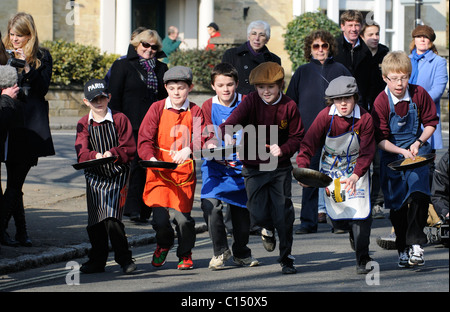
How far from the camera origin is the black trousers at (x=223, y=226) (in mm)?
7742

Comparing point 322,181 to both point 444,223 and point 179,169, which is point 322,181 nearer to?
point 179,169

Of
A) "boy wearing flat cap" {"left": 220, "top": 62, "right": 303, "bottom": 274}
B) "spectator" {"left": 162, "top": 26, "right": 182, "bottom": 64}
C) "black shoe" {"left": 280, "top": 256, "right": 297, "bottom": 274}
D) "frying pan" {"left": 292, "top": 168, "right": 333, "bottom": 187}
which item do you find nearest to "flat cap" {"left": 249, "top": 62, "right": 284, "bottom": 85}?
"boy wearing flat cap" {"left": 220, "top": 62, "right": 303, "bottom": 274}

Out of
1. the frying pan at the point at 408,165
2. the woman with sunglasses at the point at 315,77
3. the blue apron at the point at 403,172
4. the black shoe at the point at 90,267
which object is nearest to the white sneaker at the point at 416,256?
the blue apron at the point at 403,172

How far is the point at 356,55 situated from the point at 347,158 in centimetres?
350

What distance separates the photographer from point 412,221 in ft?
25.2

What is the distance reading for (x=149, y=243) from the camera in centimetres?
919

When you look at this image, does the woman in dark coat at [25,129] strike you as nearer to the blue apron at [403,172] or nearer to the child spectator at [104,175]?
the child spectator at [104,175]

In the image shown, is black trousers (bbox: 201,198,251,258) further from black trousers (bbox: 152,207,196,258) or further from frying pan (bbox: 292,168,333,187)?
frying pan (bbox: 292,168,333,187)

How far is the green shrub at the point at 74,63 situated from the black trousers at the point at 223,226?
15124 millimetres

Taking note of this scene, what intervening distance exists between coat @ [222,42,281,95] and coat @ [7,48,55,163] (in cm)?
217

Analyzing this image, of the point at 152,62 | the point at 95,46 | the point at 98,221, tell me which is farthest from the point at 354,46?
the point at 95,46

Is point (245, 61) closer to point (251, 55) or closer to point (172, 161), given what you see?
point (251, 55)

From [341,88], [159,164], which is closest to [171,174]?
[159,164]

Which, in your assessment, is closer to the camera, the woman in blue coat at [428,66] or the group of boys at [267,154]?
the group of boys at [267,154]
